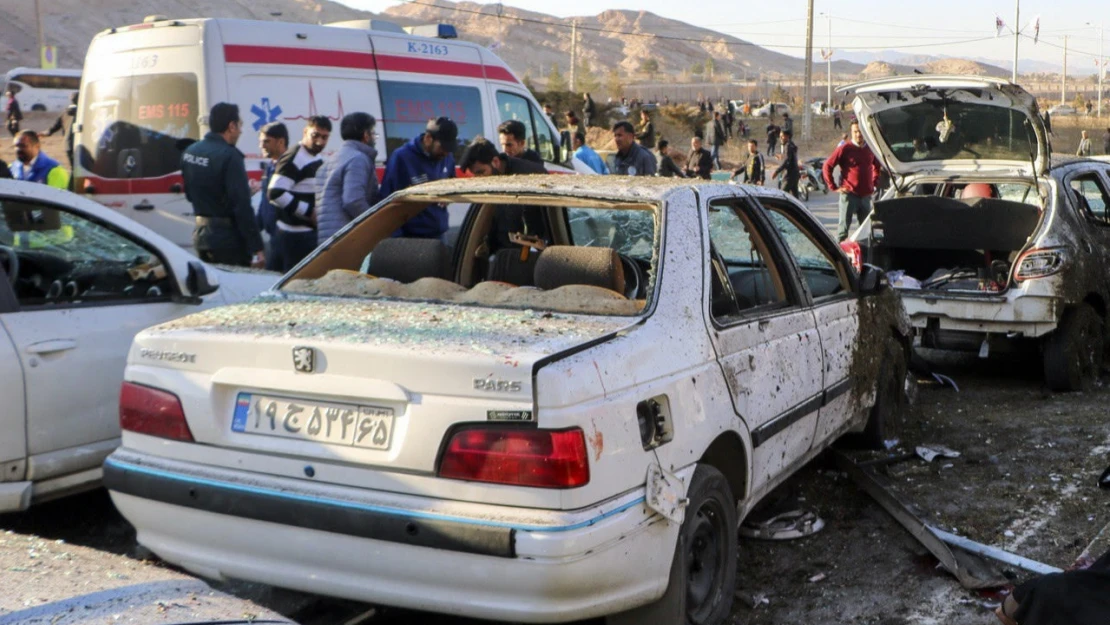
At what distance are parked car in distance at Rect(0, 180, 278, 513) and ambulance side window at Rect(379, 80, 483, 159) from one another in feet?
18.5

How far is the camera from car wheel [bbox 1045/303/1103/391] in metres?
7.31

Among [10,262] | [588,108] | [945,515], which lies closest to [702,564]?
[945,515]

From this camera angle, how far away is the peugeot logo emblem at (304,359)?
327cm

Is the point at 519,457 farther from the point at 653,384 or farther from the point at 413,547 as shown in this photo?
the point at 653,384

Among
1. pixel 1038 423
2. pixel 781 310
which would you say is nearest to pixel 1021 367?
pixel 1038 423

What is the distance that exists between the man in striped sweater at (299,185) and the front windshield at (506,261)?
296 centimetres

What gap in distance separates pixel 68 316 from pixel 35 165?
6.37 metres

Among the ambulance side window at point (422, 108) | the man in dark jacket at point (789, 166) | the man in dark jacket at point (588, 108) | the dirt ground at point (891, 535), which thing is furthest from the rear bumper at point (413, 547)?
the man in dark jacket at point (588, 108)

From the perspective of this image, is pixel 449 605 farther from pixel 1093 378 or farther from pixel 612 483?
pixel 1093 378

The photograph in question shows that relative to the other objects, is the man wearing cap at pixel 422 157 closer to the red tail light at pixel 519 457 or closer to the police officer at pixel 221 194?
the police officer at pixel 221 194

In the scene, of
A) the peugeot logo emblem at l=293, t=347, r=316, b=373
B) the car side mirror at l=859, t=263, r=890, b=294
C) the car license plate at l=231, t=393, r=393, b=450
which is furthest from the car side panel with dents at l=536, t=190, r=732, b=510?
the car side mirror at l=859, t=263, r=890, b=294

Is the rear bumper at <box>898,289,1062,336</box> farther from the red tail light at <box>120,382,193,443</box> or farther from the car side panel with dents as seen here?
the red tail light at <box>120,382,193,443</box>

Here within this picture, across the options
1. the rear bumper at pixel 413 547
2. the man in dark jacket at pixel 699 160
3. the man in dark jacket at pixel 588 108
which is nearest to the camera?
the rear bumper at pixel 413 547

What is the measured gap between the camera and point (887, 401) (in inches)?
231
